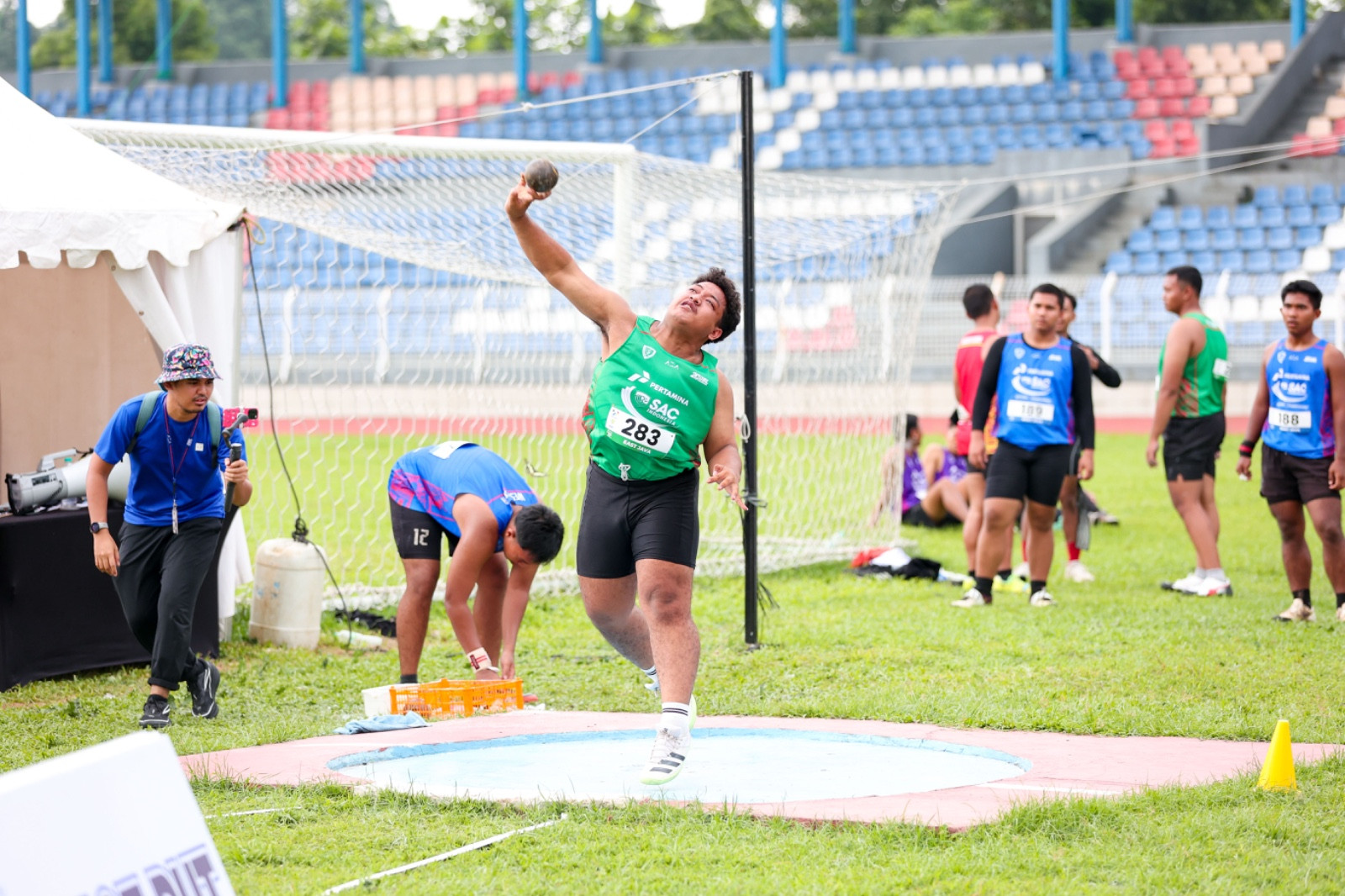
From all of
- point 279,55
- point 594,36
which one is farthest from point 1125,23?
point 279,55

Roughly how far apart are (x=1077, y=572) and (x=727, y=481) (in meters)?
6.24

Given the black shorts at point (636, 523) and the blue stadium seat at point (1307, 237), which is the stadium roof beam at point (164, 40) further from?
the black shorts at point (636, 523)

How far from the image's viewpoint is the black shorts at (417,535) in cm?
732

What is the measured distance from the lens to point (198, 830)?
329 cm

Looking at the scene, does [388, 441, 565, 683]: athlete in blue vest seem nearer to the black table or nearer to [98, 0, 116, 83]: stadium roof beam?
the black table

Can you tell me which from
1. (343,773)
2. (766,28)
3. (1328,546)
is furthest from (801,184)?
(766,28)

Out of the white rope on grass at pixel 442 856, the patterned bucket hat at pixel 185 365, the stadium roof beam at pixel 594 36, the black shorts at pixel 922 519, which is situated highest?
the stadium roof beam at pixel 594 36

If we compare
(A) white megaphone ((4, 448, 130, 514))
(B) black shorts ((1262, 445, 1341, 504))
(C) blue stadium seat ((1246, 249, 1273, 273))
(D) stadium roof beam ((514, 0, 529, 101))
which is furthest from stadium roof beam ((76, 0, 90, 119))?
(B) black shorts ((1262, 445, 1341, 504))

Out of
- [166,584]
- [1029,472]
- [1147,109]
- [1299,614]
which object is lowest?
[1299,614]

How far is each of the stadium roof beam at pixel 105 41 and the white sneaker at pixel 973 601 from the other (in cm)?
3583

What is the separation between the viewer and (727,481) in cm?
546

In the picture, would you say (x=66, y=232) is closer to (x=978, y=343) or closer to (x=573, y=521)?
(x=573, y=521)

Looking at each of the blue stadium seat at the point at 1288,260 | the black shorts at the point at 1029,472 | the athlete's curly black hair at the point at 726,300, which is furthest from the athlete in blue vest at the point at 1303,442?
the blue stadium seat at the point at 1288,260

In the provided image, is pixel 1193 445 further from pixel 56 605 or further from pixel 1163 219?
pixel 1163 219
